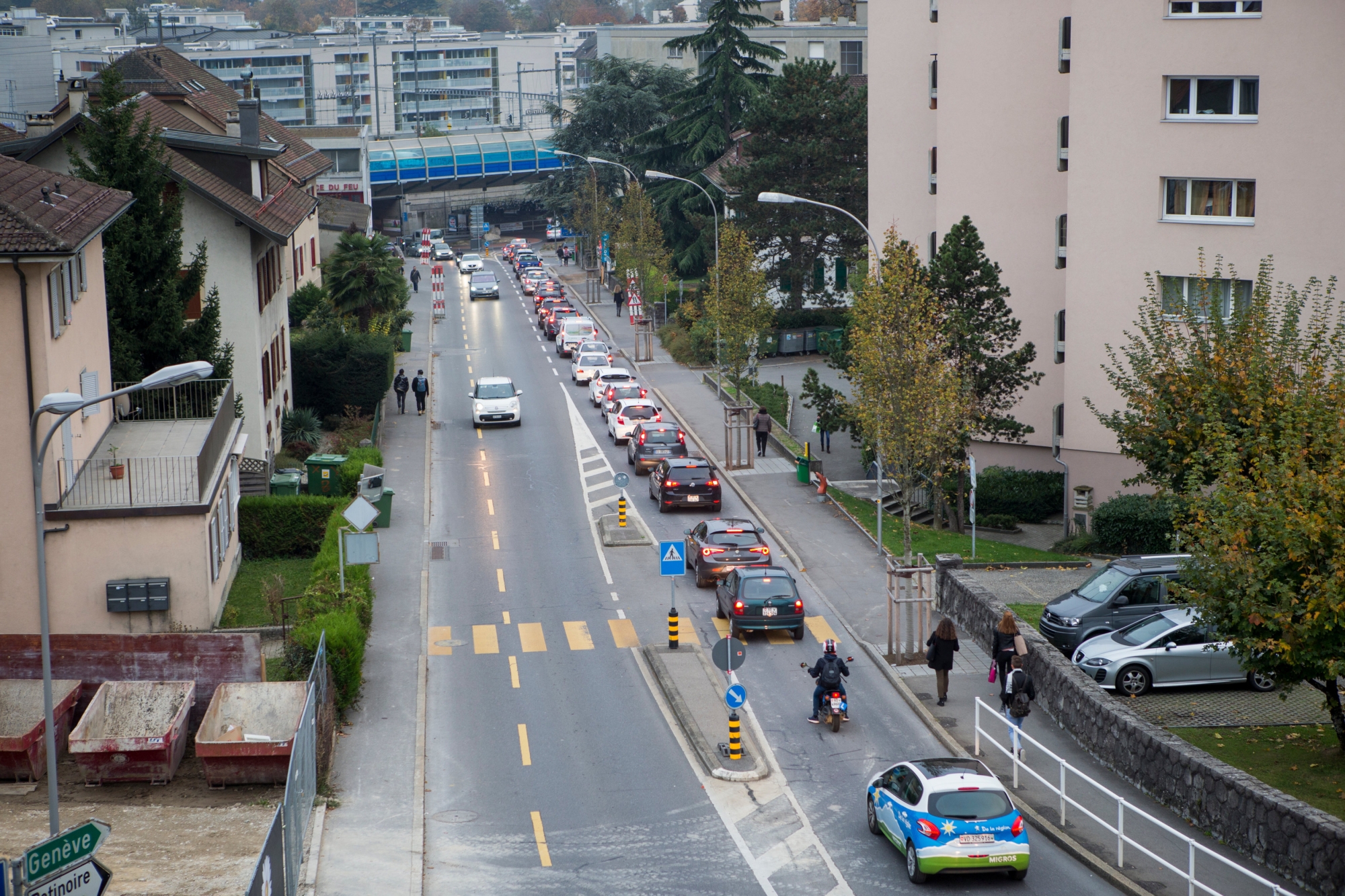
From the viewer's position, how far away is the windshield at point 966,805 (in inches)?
688

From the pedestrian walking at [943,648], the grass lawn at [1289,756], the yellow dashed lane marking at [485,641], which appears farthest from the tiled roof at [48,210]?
the grass lawn at [1289,756]

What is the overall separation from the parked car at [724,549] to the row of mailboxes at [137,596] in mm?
11551

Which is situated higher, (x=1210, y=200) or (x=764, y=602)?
(x=1210, y=200)

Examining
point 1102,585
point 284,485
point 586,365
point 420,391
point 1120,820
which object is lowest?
point 1120,820

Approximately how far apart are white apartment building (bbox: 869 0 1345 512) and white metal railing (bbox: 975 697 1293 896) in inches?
527

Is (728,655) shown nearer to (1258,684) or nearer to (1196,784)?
(1196,784)

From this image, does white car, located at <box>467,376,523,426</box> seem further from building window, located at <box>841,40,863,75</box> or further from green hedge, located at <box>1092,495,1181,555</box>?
building window, located at <box>841,40,863,75</box>

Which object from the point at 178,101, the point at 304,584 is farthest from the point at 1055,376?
the point at 178,101

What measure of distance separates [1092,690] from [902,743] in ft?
10.4

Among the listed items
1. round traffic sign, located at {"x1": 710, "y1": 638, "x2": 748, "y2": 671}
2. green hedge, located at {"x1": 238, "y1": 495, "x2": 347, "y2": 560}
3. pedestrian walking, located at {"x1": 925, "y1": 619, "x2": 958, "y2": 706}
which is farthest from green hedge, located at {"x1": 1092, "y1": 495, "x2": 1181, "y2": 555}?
green hedge, located at {"x1": 238, "y1": 495, "x2": 347, "y2": 560}

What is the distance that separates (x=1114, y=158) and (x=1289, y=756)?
64.3 ft

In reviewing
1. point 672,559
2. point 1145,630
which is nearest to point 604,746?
point 672,559

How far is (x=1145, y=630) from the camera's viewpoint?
24.5 m

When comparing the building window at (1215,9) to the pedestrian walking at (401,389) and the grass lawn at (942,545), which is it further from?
the pedestrian walking at (401,389)
